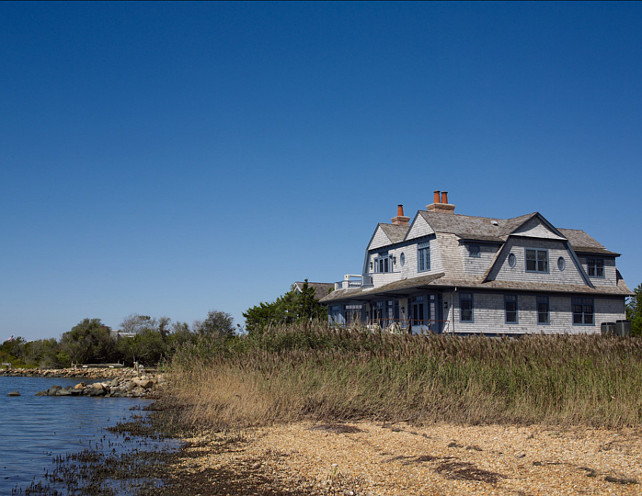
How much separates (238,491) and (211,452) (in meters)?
3.29

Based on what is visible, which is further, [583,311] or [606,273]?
[606,273]

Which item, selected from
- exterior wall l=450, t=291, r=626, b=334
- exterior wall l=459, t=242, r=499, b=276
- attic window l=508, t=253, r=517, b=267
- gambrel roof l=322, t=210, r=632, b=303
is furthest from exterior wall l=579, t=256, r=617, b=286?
exterior wall l=459, t=242, r=499, b=276

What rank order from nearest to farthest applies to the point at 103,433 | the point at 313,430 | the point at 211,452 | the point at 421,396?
the point at 211,452
the point at 313,430
the point at 421,396
the point at 103,433

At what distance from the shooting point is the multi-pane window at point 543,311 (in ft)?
115

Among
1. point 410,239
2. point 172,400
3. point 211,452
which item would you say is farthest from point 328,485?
point 410,239

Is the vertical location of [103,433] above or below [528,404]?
below

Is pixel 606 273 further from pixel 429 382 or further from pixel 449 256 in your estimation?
pixel 429 382

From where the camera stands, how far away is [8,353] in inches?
3066

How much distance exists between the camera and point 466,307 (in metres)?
32.6

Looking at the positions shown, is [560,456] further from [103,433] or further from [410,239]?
[410,239]

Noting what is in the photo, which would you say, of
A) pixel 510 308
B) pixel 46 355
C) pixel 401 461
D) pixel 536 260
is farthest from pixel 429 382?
pixel 46 355

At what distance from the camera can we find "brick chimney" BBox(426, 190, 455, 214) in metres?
38.4

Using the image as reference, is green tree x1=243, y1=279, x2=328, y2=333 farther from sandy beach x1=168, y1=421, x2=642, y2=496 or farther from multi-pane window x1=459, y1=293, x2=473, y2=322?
sandy beach x1=168, y1=421, x2=642, y2=496

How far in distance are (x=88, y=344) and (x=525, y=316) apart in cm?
4787
